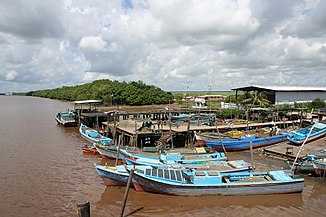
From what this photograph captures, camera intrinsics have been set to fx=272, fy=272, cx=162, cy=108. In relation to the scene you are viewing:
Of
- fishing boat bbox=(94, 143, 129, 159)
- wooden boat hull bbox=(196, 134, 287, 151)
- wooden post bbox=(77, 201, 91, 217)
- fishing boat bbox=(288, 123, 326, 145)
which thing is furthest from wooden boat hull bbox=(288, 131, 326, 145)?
wooden post bbox=(77, 201, 91, 217)

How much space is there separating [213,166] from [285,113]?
78.2 ft

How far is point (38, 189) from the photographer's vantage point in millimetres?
15992

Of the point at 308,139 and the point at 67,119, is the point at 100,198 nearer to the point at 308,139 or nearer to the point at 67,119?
the point at 308,139

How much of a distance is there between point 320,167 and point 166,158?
9.20 metres

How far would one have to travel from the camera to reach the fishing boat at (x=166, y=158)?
17.4 metres

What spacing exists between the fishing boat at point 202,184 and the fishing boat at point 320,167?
259 centimetres

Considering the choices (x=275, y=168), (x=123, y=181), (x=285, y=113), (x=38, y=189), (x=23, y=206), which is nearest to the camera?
(x=23, y=206)

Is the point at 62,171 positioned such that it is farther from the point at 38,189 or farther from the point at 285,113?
the point at 285,113

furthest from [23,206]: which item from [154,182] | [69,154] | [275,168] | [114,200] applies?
[275,168]

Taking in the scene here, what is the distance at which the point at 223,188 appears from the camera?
549 inches

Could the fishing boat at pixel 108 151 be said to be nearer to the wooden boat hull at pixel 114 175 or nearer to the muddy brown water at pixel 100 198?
the muddy brown water at pixel 100 198

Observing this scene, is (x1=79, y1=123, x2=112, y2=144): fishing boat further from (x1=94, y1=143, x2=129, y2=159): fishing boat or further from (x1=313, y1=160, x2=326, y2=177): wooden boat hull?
(x1=313, y1=160, x2=326, y2=177): wooden boat hull

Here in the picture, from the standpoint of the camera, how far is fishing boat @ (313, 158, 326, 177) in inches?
621

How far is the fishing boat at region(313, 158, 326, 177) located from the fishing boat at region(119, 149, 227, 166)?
17.7 ft
